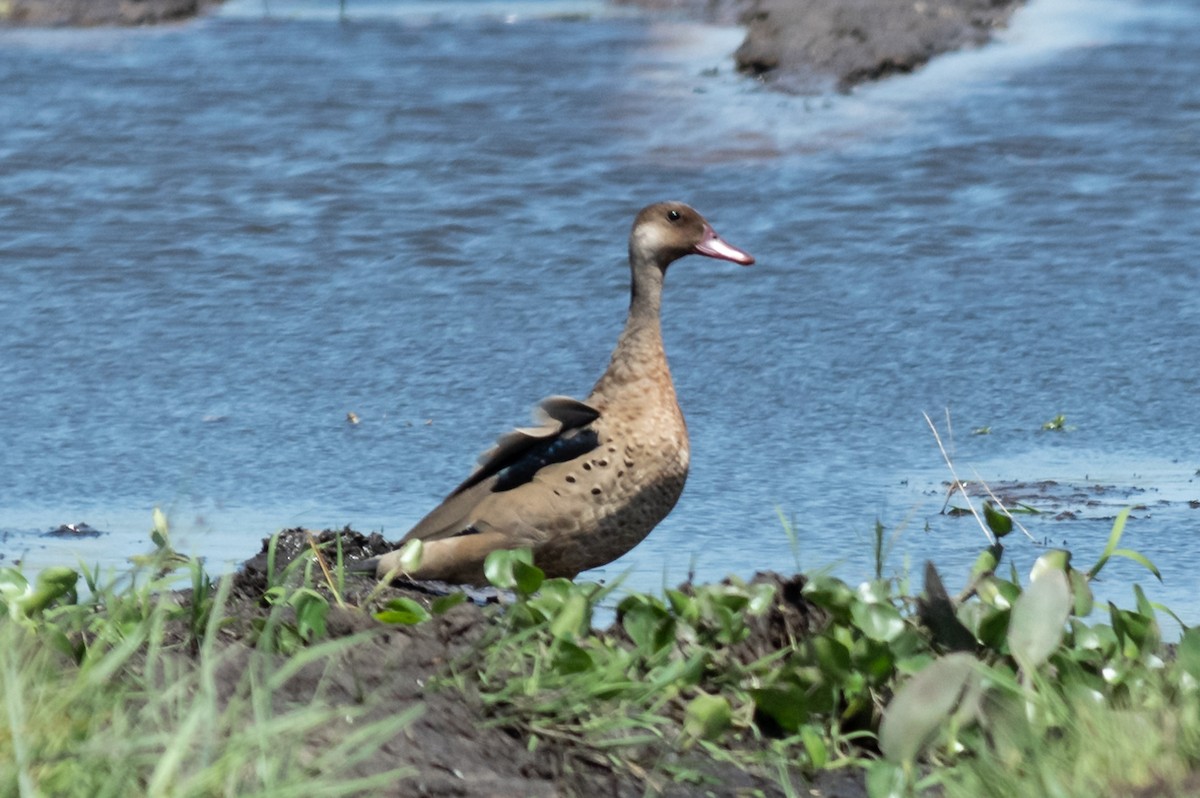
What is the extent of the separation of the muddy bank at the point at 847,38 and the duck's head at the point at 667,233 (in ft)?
12.5

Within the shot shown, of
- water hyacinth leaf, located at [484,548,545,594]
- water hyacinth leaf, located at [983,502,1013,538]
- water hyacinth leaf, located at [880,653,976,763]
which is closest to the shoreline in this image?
water hyacinth leaf, located at [983,502,1013,538]

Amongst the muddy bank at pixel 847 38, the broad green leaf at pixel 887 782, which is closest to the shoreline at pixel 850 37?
the muddy bank at pixel 847 38

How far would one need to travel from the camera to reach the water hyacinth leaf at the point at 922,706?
3502mm

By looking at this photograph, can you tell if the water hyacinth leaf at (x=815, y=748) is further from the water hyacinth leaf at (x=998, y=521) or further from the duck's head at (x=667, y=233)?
the duck's head at (x=667, y=233)

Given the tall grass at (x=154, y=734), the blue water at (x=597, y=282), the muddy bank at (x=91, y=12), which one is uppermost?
the muddy bank at (x=91, y=12)

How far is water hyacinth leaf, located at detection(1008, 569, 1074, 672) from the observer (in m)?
3.69

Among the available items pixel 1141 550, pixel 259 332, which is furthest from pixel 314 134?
pixel 1141 550

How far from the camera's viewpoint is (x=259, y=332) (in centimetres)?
679

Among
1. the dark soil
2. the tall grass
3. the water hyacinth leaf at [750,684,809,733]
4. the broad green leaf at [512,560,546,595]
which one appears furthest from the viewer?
the broad green leaf at [512,560,546,595]

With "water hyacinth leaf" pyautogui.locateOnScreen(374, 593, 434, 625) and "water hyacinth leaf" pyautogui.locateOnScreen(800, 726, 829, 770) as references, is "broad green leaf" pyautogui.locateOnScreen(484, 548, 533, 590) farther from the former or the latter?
"water hyacinth leaf" pyautogui.locateOnScreen(800, 726, 829, 770)

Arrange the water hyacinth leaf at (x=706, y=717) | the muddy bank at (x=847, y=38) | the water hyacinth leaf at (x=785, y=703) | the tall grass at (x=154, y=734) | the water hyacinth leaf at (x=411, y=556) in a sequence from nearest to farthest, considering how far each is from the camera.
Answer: the tall grass at (x=154, y=734), the water hyacinth leaf at (x=706, y=717), the water hyacinth leaf at (x=785, y=703), the water hyacinth leaf at (x=411, y=556), the muddy bank at (x=847, y=38)

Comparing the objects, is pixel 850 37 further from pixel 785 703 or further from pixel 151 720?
pixel 151 720

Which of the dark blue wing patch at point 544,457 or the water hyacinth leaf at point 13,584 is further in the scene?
the dark blue wing patch at point 544,457

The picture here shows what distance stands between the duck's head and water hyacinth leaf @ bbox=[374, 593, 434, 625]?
1.67 metres
